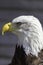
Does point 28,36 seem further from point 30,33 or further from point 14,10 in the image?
point 14,10

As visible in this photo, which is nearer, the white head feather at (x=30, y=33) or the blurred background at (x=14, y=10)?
the white head feather at (x=30, y=33)

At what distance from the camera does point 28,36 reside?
4723mm

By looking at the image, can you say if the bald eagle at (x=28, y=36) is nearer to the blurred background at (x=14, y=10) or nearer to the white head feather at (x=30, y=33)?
the white head feather at (x=30, y=33)

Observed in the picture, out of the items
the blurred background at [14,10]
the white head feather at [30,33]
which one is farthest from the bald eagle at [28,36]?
the blurred background at [14,10]

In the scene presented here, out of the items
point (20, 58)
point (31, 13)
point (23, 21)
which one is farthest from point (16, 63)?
point (31, 13)

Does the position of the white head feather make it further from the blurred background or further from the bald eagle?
the blurred background

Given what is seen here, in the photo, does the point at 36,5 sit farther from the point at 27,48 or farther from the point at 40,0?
the point at 27,48

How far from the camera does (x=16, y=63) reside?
478 centimetres

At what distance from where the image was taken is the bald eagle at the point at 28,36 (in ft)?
15.5

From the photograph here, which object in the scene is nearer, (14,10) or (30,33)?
(30,33)

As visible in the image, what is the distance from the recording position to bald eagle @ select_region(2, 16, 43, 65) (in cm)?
471

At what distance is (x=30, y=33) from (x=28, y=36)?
0.03 m

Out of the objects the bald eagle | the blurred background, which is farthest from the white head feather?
the blurred background

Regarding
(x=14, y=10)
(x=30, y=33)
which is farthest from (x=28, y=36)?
(x=14, y=10)
